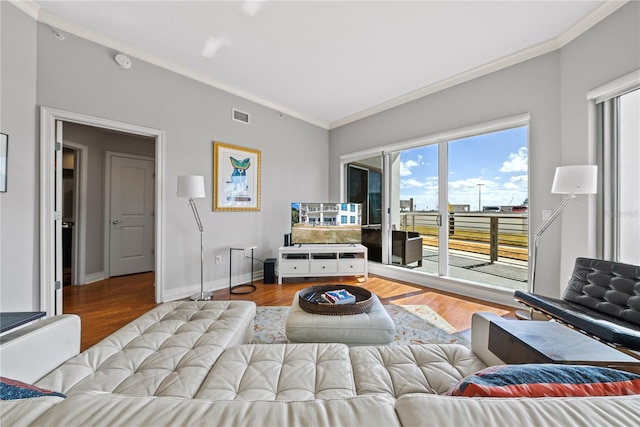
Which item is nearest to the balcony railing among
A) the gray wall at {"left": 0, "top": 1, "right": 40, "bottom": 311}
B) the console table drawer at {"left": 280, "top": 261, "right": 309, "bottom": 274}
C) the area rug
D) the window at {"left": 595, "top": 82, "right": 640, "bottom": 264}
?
the window at {"left": 595, "top": 82, "right": 640, "bottom": 264}

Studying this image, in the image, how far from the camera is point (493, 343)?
1229mm

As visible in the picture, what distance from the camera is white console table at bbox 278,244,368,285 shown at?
377 centimetres

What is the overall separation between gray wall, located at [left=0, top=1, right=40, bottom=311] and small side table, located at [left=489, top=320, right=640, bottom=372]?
3574mm

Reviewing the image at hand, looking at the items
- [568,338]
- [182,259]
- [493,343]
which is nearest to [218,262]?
[182,259]

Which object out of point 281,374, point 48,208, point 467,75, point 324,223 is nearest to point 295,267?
point 324,223

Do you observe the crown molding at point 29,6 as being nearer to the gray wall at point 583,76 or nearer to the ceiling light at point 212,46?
the ceiling light at point 212,46

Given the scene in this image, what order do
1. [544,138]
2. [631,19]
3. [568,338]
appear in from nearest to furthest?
[568,338] < [631,19] < [544,138]

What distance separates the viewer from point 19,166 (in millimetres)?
2109

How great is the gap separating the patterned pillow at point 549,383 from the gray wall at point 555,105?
2.47 m

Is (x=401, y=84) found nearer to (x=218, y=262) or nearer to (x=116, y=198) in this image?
(x=218, y=262)

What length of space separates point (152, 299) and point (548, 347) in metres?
3.68

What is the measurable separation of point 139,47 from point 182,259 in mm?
2470

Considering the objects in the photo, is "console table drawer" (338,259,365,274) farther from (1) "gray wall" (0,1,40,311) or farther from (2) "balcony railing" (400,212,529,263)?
(1) "gray wall" (0,1,40,311)

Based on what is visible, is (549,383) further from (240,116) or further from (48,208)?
(240,116)
